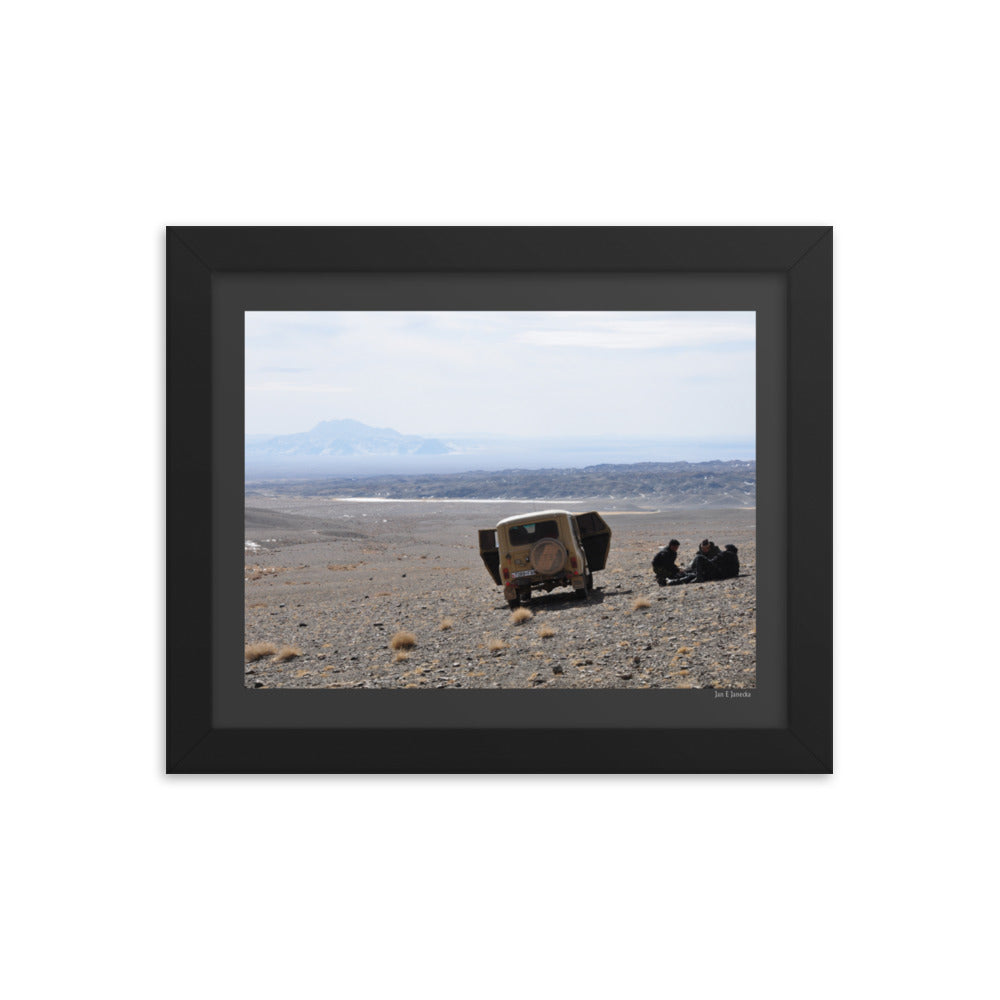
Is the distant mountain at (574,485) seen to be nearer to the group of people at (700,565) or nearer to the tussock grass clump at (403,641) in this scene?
the group of people at (700,565)

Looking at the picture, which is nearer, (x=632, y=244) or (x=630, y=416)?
(x=632, y=244)

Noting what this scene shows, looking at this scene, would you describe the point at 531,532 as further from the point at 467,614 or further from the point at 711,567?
the point at 711,567

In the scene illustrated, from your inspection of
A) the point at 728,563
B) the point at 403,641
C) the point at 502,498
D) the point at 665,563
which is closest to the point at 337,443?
the point at 502,498

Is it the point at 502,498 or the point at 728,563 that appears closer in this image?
the point at 728,563
